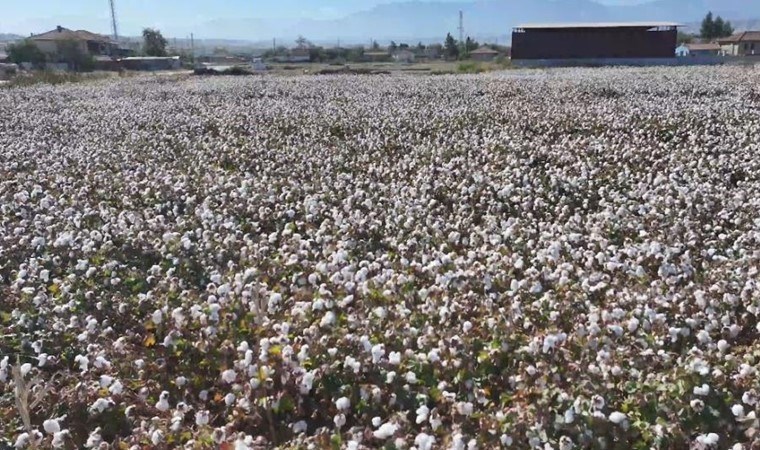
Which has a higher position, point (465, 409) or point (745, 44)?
point (745, 44)

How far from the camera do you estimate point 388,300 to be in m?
4.57

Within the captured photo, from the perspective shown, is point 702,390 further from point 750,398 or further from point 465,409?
point 465,409

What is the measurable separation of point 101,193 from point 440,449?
626 centimetres

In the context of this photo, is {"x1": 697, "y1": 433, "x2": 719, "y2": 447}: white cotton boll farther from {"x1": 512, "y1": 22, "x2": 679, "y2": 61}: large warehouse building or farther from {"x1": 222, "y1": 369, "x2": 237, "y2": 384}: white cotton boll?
{"x1": 512, "y1": 22, "x2": 679, "y2": 61}: large warehouse building

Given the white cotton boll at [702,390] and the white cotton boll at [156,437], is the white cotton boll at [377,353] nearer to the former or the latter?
the white cotton boll at [156,437]

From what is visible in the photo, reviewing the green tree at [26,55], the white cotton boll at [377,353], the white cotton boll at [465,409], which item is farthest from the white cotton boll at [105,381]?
the green tree at [26,55]

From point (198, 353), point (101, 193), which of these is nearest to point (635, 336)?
point (198, 353)

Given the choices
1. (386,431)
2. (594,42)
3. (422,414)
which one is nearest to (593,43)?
(594,42)

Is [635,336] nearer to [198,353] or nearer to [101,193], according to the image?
[198,353]

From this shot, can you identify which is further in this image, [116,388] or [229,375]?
[229,375]

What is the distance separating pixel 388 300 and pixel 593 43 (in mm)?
47333

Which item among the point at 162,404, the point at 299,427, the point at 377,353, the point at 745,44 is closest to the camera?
the point at 299,427

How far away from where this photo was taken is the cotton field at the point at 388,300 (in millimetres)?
3316

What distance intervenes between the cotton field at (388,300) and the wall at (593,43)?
132 ft
